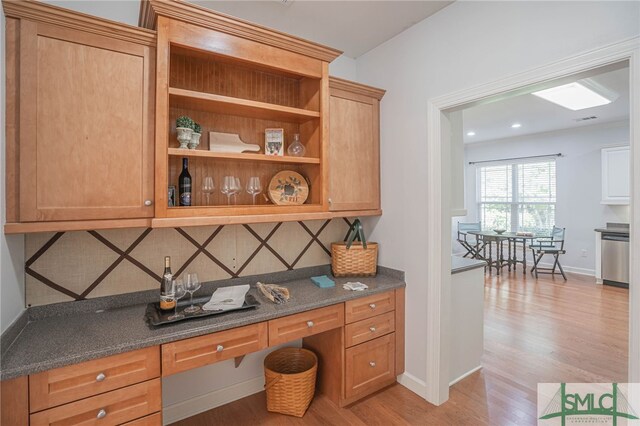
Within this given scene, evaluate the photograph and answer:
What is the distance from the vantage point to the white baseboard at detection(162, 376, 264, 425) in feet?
6.53

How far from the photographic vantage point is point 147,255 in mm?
1901

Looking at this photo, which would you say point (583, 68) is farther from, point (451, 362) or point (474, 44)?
point (451, 362)

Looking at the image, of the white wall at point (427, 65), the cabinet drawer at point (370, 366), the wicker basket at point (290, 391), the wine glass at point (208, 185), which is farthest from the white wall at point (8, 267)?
the white wall at point (427, 65)

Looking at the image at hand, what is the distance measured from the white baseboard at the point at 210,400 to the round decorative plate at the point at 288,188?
53.2 inches

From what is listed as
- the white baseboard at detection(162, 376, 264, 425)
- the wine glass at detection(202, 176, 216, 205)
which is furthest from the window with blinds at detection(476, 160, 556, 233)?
the wine glass at detection(202, 176, 216, 205)

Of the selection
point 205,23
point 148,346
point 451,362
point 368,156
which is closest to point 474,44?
point 368,156

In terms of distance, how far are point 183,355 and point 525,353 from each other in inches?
118

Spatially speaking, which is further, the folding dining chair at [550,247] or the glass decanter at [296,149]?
the folding dining chair at [550,247]

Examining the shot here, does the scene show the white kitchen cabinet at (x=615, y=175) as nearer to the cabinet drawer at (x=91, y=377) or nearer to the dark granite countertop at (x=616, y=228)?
the dark granite countertop at (x=616, y=228)

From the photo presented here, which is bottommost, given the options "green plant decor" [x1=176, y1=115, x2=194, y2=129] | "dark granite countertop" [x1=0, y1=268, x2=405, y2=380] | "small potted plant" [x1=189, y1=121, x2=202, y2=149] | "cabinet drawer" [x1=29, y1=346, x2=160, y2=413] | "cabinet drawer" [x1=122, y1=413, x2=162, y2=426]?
"cabinet drawer" [x1=122, y1=413, x2=162, y2=426]

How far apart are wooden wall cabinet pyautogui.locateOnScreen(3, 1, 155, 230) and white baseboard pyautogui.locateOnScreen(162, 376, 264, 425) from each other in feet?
4.24

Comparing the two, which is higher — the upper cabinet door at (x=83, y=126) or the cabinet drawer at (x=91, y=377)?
the upper cabinet door at (x=83, y=126)

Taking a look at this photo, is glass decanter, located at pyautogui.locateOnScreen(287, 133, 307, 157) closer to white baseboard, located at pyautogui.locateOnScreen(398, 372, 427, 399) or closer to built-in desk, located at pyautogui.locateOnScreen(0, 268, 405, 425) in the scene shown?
built-in desk, located at pyautogui.locateOnScreen(0, 268, 405, 425)

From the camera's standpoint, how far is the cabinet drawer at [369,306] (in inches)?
82.0
